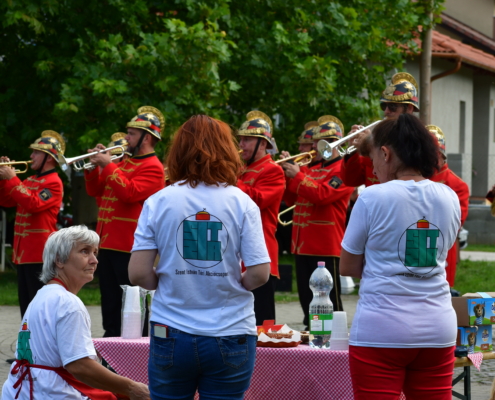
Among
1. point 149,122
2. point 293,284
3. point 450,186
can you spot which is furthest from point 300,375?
point 293,284

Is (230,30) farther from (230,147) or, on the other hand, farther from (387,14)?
(230,147)

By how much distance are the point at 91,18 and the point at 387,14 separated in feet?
16.3

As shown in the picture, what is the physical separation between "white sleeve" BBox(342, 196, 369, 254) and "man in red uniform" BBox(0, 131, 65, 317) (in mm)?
4462

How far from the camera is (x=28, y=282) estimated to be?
7609 millimetres

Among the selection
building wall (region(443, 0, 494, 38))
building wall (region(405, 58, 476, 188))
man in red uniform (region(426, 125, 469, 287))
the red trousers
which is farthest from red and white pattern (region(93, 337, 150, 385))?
building wall (region(443, 0, 494, 38))

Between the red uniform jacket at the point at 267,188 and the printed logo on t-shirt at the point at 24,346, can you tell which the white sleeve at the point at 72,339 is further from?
Answer: the red uniform jacket at the point at 267,188

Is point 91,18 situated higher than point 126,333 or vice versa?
point 91,18

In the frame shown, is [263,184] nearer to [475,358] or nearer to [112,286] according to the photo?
[112,286]

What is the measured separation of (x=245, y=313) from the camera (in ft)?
11.6

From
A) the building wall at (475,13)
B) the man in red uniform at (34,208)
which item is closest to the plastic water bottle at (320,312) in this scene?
the man in red uniform at (34,208)

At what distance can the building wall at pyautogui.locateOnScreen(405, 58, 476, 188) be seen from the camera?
2305 cm

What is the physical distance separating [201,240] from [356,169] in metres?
2.69

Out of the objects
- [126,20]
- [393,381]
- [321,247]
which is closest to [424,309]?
[393,381]

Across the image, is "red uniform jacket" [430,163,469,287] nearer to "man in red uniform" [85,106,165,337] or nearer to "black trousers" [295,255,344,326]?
"black trousers" [295,255,344,326]
